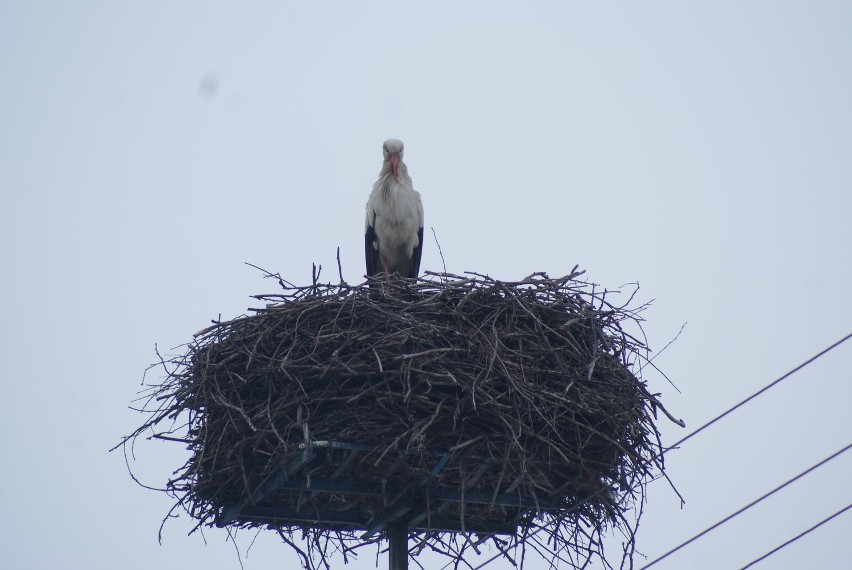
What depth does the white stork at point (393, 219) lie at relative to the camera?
8.21 metres

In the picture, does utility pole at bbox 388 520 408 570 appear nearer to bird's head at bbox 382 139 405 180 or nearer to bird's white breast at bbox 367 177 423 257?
bird's white breast at bbox 367 177 423 257

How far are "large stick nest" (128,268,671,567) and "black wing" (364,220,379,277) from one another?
7.34 feet

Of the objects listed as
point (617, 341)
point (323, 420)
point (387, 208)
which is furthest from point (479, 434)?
point (387, 208)

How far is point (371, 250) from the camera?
8422mm

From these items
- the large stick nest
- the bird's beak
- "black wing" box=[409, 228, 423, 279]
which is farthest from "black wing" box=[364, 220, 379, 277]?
the large stick nest

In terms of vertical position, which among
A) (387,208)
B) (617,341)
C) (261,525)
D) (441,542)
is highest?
(387,208)

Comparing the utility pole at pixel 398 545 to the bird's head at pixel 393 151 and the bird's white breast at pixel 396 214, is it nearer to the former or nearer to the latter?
the bird's white breast at pixel 396 214

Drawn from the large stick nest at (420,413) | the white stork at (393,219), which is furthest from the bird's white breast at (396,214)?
the large stick nest at (420,413)

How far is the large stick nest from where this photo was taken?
537cm

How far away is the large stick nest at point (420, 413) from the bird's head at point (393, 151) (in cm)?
228

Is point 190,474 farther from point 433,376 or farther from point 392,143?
point 392,143

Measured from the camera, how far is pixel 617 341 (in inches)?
241

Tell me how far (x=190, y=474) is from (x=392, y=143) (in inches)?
134

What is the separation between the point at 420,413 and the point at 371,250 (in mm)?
3116
